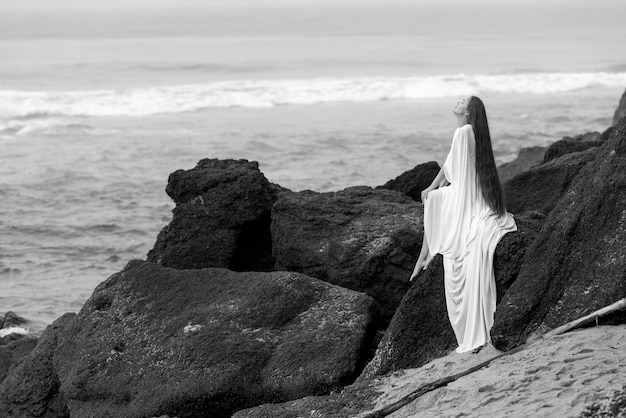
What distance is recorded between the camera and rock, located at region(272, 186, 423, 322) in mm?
8344

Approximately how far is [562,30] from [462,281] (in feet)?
255

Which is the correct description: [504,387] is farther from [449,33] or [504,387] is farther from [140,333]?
[449,33]

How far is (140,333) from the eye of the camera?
7574mm

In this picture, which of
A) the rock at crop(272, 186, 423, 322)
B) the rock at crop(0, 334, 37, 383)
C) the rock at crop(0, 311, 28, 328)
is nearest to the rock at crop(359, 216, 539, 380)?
the rock at crop(272, 186, 423, 322)

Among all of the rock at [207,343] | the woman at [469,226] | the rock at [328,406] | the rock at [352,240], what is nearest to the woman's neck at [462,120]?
the woman at [469,226]

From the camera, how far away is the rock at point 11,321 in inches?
452

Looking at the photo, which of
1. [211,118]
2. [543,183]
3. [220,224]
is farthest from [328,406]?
[211,118]

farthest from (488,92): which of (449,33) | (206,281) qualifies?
(449,33)

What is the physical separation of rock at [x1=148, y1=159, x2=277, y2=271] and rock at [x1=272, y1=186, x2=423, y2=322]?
0.97ft

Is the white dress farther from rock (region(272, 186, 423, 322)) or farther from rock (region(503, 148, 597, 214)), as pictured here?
rock (region(503, 148, 597, 214))

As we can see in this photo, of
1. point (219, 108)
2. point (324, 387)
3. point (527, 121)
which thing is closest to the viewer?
point (324, 387)

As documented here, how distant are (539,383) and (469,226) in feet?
5.33

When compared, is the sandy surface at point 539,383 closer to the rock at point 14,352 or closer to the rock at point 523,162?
the rock at point 14,352

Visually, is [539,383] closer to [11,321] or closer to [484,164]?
[484,164]
